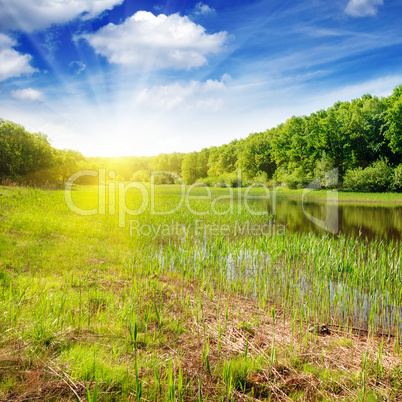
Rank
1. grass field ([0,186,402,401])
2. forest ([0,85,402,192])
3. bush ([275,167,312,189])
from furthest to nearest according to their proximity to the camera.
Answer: bush ([275,167,312,189])
forest ([0,85,402,192])
grass field ([0,186,402,401])

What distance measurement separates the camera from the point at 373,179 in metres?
40.5

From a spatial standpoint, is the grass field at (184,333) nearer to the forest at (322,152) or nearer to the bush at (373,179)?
the forest at (322,152)

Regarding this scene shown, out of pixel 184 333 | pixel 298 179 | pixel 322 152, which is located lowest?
pixel 184 333

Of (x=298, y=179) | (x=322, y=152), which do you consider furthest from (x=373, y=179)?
(x=322, y=152)

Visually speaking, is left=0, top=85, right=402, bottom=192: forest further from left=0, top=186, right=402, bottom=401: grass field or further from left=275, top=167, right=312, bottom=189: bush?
left=0, top=186, right=402, bottom=401: grass field

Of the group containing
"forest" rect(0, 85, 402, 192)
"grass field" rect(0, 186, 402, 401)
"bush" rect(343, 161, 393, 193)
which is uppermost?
"forest" rect(0, 85, 402, 192)

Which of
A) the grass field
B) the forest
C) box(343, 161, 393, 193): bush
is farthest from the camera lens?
the forest

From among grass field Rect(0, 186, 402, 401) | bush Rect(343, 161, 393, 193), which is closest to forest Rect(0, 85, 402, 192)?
bush Rect(343, 161, 393, 193)

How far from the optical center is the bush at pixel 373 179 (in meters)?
39.7

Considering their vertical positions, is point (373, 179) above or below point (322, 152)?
below

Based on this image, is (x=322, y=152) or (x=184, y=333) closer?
(x=184, y=333)

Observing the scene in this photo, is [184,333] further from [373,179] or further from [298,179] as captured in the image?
[298,179]

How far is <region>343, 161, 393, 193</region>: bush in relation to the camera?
130ft

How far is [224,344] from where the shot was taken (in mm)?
4242
